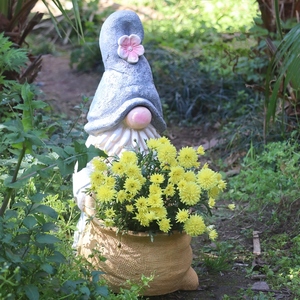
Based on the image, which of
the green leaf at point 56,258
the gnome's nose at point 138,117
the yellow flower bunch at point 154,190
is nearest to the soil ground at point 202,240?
the yellow flower bunch at point 154,190

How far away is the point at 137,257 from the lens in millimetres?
3213

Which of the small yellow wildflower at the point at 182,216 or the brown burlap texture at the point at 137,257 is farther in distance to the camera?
the brown burlap texture at the point at 137,257

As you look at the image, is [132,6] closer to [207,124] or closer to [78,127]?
[207,124]

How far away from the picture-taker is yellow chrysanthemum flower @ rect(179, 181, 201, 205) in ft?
10.1

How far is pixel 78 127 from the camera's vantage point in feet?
16.0

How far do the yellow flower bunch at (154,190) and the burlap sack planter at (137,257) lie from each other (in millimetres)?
71

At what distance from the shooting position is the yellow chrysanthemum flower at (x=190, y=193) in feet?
10.1

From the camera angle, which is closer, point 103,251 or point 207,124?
point 103,251

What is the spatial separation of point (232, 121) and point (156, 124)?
115 inches

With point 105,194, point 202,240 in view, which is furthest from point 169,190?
point 202,240

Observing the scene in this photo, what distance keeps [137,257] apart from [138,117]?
2.25ft

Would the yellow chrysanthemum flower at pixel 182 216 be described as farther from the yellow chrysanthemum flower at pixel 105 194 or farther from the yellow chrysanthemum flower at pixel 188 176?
the yellow chrysanthemum flower at pixel 105 194

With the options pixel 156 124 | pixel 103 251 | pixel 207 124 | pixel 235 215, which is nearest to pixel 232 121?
pixel 207 124

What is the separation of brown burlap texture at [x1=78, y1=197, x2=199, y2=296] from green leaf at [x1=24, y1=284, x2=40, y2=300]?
2.13ft
